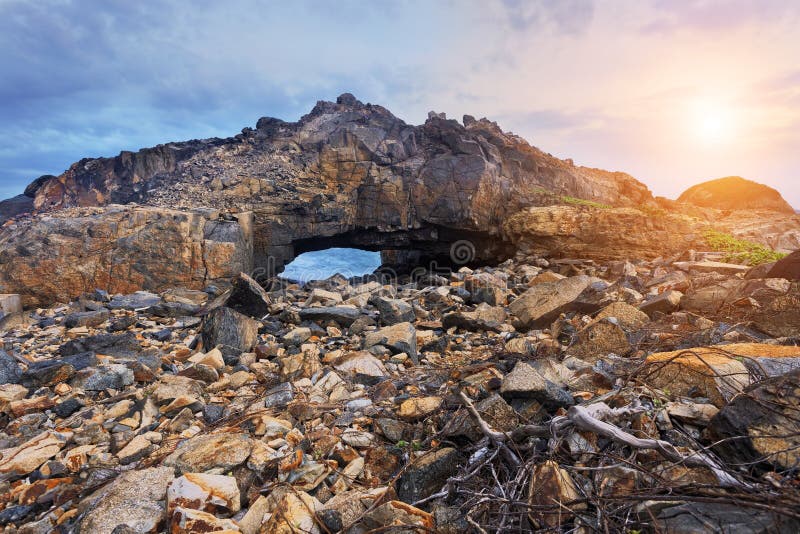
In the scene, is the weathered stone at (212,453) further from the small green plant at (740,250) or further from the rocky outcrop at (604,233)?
the rocky outcrop at (604,233)

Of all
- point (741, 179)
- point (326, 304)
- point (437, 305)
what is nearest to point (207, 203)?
point (326, 304)

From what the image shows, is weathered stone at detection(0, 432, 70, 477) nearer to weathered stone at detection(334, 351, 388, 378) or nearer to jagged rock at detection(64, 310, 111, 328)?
weathered stone at detection(334, 351, 388, 378)

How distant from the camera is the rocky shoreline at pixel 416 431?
163 centimetres

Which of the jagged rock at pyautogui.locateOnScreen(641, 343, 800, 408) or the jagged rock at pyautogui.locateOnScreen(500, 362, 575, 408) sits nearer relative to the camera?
the jagged rock at pyautogui.locateOnScreen(641, 343, 800, 408)

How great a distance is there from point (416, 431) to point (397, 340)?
219cm

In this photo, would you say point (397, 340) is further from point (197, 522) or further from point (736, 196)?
point (736, 196)

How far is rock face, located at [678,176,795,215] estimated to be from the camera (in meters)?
24.5

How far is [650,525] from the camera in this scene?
55.7 inches

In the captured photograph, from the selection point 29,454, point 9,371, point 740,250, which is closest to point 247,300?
point 9,371

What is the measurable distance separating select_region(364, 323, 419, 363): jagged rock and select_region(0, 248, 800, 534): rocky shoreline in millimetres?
22

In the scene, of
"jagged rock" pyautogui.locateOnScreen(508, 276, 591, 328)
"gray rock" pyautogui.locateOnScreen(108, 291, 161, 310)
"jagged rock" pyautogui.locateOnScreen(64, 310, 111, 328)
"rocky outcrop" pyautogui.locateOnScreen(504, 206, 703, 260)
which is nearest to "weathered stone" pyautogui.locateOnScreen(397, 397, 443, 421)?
"jagged rock" pyautogui.locateOnScreen(508, 276, 591, 328)

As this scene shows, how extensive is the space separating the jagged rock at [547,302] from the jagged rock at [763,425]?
3726 millimetres

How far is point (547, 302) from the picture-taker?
5922 mm

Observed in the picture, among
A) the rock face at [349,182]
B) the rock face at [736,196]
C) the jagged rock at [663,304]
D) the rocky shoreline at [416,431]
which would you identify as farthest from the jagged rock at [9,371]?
the rock face at [736,196]
